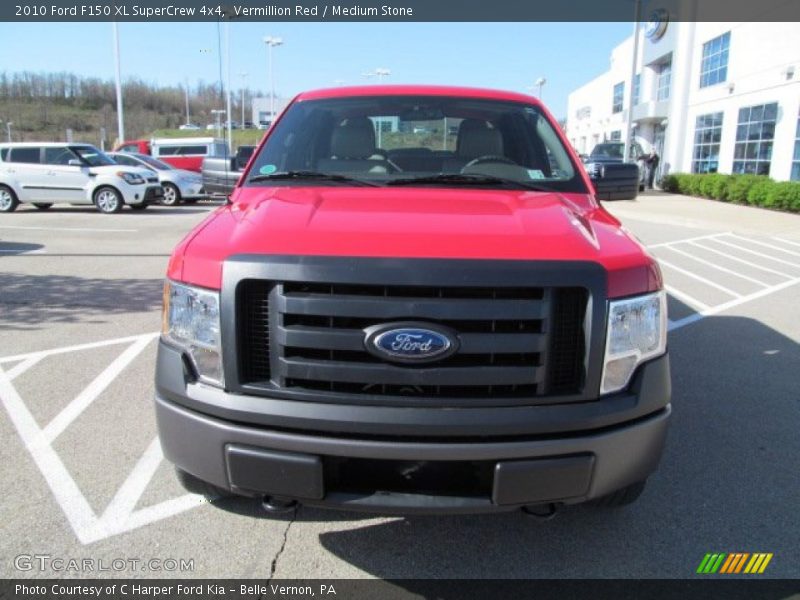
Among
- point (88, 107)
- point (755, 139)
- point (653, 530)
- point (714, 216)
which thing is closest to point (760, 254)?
point (714, 216)

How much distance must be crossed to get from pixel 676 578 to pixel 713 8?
31.5 m

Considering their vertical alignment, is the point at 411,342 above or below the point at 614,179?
below

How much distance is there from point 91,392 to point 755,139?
2480 cm

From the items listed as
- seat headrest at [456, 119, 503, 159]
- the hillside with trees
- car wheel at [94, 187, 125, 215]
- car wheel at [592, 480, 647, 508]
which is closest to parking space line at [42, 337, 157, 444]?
seat headrest at [456, 119, 503, 159]

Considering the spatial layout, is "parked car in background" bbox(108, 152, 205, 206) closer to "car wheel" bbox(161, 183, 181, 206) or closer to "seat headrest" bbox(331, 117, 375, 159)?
"car wheel" bbox(161, 183, 181, 206)

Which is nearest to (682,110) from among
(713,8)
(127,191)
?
(713,8)

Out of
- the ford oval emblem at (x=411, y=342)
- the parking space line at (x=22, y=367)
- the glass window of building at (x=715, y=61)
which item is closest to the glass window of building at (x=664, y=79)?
the glass window of building at (x=715, y=61)

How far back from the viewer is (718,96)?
25922mm

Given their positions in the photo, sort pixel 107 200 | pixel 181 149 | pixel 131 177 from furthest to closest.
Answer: pixel 181 149, pixel 131 177, pixel 107 200

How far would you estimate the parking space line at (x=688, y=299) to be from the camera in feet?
23.1

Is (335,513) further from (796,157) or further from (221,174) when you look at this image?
(796,157)

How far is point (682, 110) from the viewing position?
98.6 feet

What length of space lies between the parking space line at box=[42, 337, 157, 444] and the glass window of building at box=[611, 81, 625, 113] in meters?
44.0

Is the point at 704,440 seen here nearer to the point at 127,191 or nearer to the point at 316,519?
the point at 316,519
